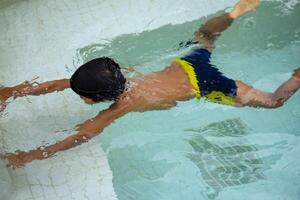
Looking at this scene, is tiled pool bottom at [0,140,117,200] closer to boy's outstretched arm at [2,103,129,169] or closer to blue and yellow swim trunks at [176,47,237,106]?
boy's outstretched arm at [2,103,129,169]

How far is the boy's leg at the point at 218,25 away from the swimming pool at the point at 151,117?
0.13 m

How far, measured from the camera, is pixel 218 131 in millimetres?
2785

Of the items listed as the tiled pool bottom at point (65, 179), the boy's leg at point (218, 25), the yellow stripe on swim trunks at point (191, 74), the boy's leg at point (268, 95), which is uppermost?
the boy's leg at point (218, 25)

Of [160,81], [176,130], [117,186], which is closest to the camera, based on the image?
[160,81]

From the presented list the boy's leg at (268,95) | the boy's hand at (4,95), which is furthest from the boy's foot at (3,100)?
the boy's leg at (268,95)

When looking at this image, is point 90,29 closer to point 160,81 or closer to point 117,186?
point 160,81

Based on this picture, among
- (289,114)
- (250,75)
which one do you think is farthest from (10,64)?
(289,114)

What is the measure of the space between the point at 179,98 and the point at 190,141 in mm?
367

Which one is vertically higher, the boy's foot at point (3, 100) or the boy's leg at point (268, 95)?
the boy's leg at point (268, 95)

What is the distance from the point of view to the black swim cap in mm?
2119

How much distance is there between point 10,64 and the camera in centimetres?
316

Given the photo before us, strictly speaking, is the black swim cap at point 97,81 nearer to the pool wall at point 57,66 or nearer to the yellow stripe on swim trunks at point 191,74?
the yellow stripe on swim trunks at point 191,74

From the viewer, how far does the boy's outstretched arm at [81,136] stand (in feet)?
7.95

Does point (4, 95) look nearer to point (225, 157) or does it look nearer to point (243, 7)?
point (225, 157)
